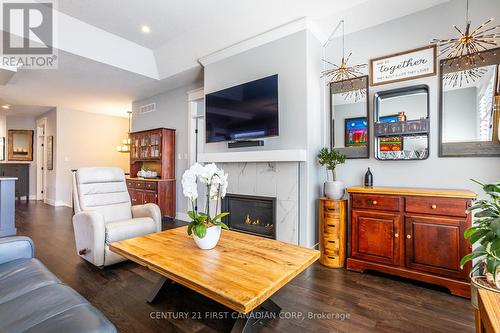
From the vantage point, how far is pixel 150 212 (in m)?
2.99

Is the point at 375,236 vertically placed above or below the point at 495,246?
below

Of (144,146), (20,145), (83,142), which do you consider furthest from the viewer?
(20,145)

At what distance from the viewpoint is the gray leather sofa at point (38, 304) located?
100 centimetres

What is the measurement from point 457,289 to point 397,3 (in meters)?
2.78

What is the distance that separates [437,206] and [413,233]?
32cm

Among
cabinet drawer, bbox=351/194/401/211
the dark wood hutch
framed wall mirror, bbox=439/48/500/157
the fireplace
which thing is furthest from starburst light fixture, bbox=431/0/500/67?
the dark wood hutch

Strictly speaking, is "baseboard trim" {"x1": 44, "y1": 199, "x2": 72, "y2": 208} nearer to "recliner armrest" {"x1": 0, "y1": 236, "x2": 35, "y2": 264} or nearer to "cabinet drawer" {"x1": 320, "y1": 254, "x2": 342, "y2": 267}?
"recliner armrest" {"x1": 0, "y1": 236, "x2": 35, "y2": 264}

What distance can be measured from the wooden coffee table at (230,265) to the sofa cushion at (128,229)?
73 cm

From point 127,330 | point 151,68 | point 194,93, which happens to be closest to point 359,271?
point 127,330

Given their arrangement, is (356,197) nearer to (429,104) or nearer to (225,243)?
(429,104)

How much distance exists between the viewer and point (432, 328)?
1.68m

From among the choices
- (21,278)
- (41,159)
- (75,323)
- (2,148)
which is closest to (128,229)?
(21,278)

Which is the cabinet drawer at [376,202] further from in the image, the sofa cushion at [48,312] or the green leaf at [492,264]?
the sofa cushion at [48,312]

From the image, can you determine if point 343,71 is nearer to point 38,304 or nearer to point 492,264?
point 492,264
